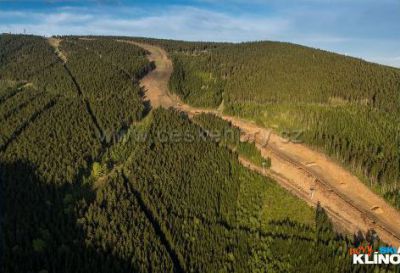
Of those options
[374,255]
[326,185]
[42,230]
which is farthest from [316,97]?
[42,230]

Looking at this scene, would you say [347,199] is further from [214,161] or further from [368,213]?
[214,161]

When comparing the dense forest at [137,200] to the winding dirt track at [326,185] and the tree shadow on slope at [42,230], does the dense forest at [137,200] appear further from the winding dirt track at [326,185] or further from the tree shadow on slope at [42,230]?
the winding dirt track at [326,185]

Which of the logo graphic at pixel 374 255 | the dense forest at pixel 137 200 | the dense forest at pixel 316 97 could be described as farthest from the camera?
the dense forest at pixel 316 97

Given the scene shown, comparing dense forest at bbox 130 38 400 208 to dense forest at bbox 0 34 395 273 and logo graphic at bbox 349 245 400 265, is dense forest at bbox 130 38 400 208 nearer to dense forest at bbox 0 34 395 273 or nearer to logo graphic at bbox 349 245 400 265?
logo graphic at bbox 349 245 400 265

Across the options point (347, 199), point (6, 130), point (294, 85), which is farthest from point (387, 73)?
point (6, 130)

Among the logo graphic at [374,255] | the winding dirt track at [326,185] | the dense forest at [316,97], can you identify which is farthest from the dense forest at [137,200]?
the dense forest at [316,97]

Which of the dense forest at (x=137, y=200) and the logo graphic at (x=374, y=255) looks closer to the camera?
the logo graphic at (x=374, y=255)

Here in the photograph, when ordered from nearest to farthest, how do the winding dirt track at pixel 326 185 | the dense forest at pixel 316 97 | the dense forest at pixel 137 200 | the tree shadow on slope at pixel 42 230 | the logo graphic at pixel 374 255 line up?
the tree shadow on slope at pixel 42 230
the logo graphic at pixel 374 255
the dense forest at pixel 137 200
the winding dirt track at pixel 326 185
the dense forest at pixel 316 97
